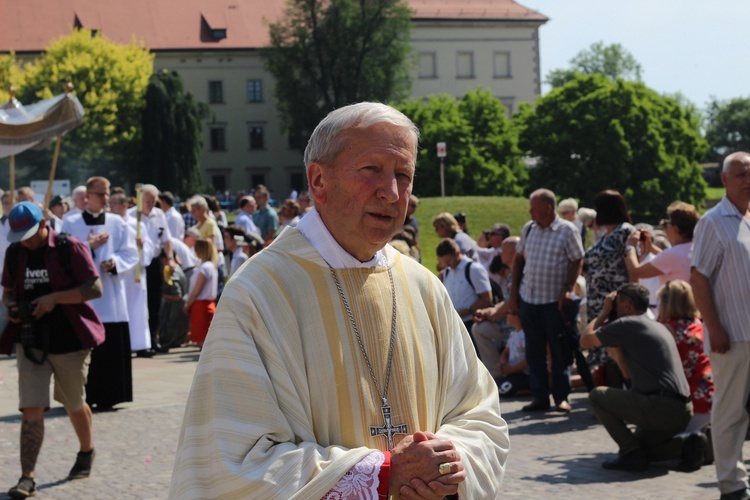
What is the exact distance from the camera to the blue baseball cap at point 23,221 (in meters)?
8.55

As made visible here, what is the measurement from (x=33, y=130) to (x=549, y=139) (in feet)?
211

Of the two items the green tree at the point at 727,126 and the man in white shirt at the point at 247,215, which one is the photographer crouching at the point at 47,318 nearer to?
the man in white shirt at the point at 247,215

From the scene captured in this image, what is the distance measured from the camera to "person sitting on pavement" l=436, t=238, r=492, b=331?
1283cm

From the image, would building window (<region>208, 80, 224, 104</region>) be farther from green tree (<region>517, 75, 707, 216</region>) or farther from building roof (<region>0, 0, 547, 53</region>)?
green tree (<region>517, 75, 707, 216</region>)

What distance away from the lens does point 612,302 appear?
10.3 meters

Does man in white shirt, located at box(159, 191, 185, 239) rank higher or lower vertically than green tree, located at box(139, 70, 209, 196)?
lower

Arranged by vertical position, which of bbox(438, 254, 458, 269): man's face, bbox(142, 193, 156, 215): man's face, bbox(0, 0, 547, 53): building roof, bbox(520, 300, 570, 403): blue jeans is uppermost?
bbox(0, 0, 547, 53): building roof

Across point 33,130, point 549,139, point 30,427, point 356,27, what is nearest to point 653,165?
point 549,139

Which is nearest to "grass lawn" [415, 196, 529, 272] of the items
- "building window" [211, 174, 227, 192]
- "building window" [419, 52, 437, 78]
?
"building window" [211, 174, 227, 192]

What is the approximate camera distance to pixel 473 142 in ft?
268

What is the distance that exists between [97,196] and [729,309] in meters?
7.03

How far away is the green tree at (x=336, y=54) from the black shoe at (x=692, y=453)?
72.5 meters

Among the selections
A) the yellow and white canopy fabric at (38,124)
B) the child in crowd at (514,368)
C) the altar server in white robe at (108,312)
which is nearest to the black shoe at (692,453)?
the child in crowd at (514,368)

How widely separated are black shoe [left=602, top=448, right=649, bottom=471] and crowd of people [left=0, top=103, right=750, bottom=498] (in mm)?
17
